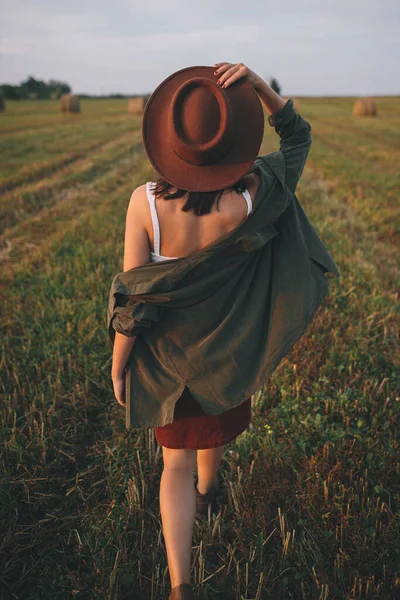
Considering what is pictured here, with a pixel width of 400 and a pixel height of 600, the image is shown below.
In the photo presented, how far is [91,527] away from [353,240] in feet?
17.1

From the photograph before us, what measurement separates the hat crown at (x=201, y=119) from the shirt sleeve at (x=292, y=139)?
1.69 ft

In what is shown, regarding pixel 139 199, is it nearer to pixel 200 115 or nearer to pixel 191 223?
pixel 191 223

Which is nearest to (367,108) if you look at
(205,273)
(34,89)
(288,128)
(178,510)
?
(288,128)

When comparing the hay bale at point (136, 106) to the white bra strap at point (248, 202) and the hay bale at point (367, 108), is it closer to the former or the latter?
the hay bale at point (367, 108)

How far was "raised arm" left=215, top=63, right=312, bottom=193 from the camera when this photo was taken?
6.55 feet

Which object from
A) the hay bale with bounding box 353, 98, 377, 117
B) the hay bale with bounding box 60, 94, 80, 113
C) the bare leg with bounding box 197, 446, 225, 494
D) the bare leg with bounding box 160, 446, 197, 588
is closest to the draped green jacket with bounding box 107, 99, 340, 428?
the bare leg with bounding box 160, 446, 197, 588

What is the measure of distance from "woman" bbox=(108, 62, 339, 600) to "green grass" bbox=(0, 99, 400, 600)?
16.4 inches

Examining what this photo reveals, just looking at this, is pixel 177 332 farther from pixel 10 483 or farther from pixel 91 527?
pixel 10 483

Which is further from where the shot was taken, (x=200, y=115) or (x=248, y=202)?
(x=248, y=202)

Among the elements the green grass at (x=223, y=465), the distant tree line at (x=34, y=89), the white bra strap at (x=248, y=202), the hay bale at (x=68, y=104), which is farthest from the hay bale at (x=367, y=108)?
the distant tree line at (x=34, y=89)

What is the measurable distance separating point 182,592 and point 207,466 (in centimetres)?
64

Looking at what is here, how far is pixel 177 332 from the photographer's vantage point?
193cm

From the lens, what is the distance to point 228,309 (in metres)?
1.96

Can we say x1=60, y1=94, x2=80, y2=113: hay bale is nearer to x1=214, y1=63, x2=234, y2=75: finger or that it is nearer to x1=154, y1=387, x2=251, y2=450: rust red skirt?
x1=214, y1=63, x2=234, y2=75: finger
